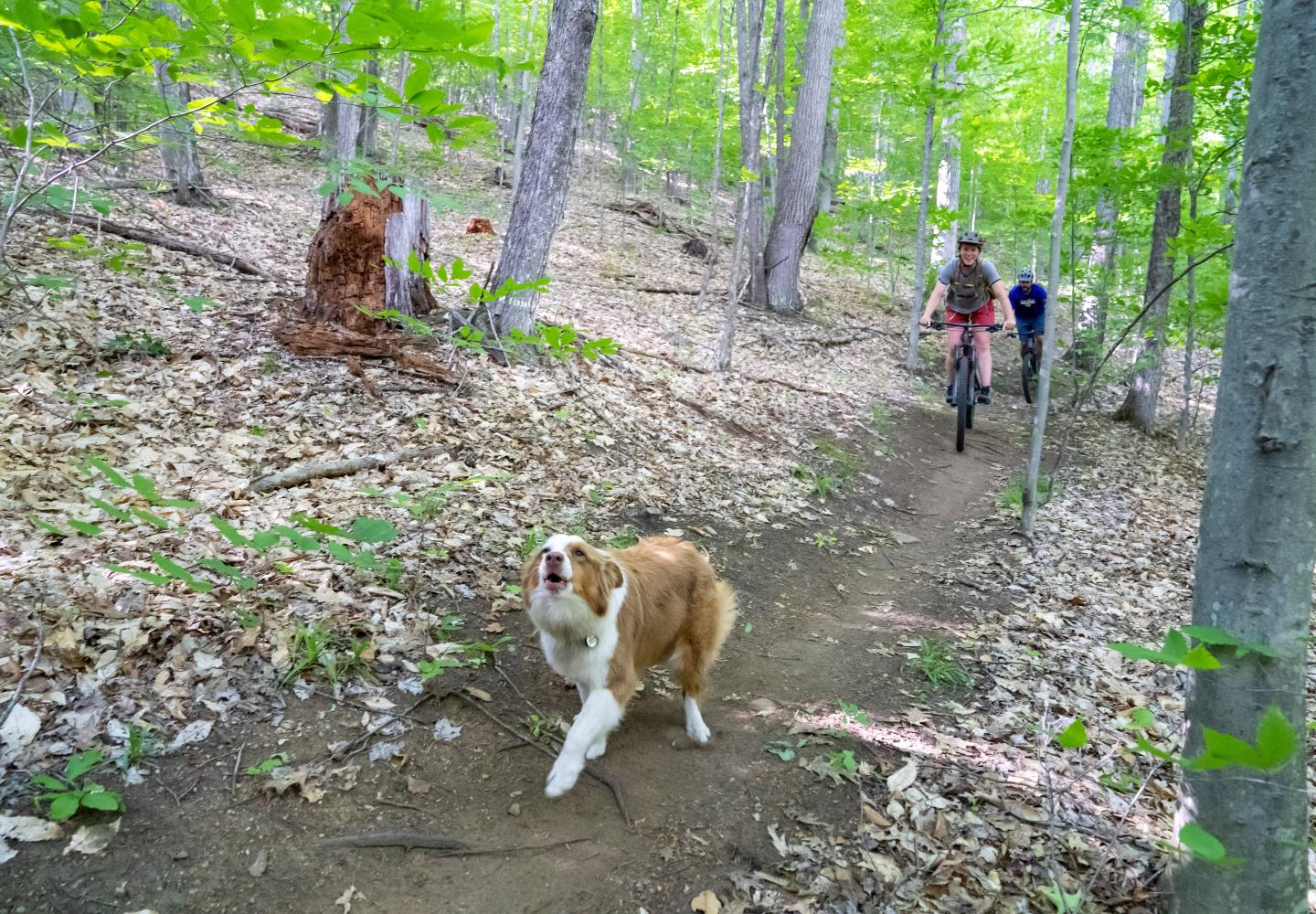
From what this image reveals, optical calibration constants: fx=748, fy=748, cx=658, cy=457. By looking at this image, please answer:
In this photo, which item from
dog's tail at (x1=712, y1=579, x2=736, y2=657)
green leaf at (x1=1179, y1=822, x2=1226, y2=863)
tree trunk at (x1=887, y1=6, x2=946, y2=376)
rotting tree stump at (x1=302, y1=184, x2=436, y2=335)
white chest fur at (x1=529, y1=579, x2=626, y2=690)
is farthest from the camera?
tree trunk at (x1=887, y1=6, x2=946, y2=376)

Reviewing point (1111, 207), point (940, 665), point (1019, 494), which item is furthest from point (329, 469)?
point (1111, 207)

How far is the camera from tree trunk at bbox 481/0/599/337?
6.93m

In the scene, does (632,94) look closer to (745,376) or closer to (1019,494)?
(745,376)

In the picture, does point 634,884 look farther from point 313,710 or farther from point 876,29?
point 876,29

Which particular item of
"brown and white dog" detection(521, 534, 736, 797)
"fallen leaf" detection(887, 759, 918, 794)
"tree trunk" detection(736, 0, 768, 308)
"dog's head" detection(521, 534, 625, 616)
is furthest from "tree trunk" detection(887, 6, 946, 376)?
"dog's head" detection(521, 534, 625, 616)

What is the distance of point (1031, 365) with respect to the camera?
11.9 metres

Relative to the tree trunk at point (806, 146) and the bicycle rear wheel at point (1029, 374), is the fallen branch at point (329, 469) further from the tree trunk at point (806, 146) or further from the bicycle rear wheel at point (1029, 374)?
the tree trunk at point (806, 146)

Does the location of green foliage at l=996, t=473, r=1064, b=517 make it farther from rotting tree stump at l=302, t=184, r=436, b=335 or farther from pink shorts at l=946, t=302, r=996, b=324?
rotting tree stump at l=302, t=184, r=436, b=335

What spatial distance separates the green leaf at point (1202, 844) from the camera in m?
1.67

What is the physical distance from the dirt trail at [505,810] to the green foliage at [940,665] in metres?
0.12

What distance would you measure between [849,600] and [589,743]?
9.38 feet

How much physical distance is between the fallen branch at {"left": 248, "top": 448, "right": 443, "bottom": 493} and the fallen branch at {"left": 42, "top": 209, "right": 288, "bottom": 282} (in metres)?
4.03

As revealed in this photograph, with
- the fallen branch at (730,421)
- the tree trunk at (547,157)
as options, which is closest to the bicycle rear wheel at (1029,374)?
the fallen branch at (730,421)

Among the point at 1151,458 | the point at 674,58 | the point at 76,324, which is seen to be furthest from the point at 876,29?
the point at 76,324
